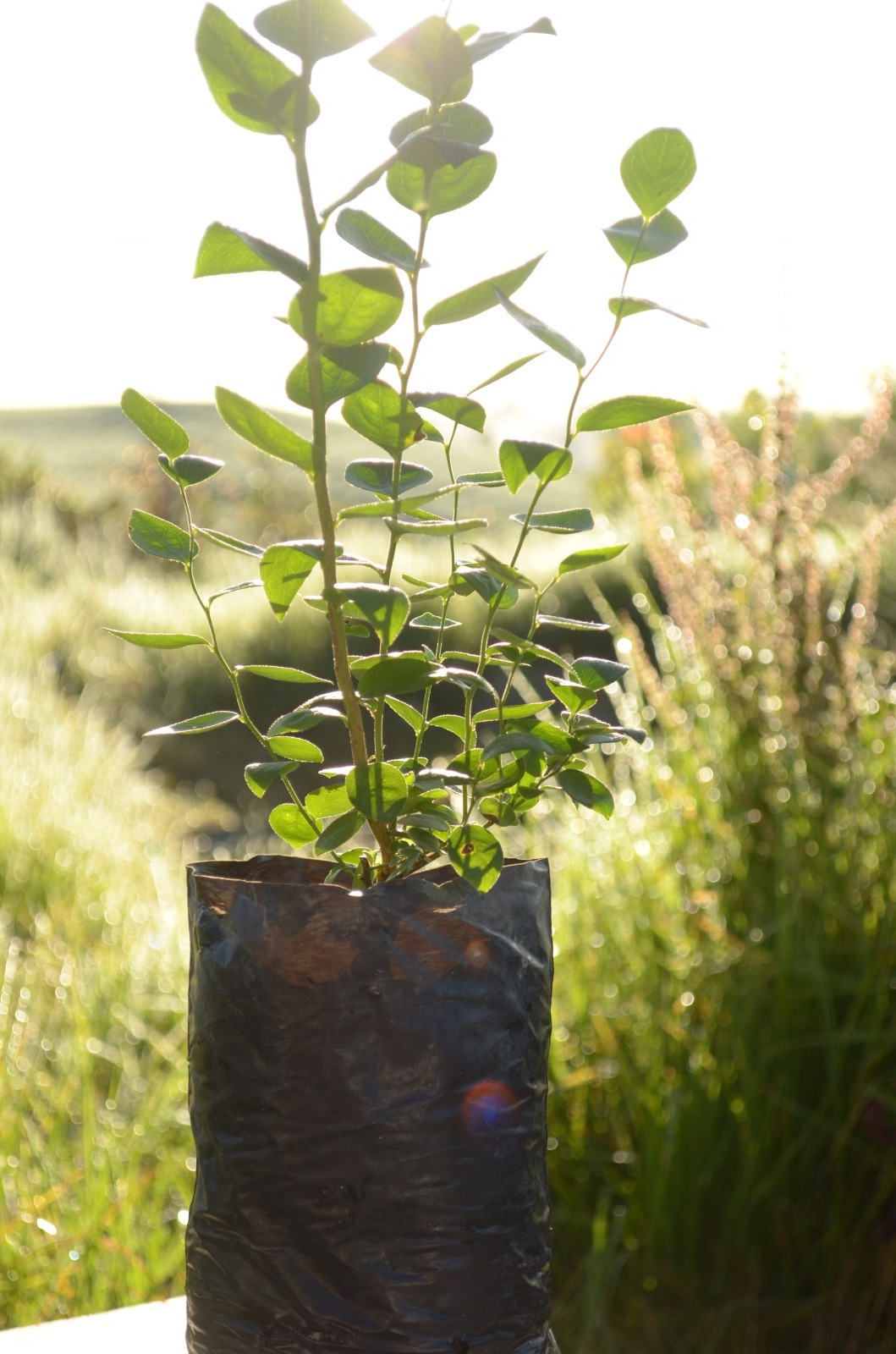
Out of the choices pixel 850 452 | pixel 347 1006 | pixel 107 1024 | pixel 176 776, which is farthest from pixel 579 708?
pixel 176 776

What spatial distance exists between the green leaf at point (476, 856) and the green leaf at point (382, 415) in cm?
21

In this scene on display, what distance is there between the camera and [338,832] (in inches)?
26.4

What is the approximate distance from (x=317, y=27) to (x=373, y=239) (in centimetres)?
10

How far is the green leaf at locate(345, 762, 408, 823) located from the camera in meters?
0.63

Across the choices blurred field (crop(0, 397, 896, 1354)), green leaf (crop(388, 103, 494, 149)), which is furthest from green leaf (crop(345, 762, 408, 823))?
blurred field (crop(0, 397, 896, 1354))

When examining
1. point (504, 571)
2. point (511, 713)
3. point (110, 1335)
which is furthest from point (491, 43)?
point (110, 1335)

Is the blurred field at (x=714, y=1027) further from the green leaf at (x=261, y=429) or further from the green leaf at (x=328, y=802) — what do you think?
the green leaf at (x=261, y=429)

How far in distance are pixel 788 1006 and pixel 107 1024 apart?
1.48m

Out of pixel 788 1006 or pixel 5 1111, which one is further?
pixel 5 1111

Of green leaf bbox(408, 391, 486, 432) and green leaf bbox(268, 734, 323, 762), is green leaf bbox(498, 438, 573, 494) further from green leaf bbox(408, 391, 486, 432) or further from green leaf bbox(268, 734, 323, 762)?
green leaf bbox(268, 734, 323, 762)

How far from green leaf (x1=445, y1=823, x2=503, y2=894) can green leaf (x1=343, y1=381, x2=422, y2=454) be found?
21 centimetres

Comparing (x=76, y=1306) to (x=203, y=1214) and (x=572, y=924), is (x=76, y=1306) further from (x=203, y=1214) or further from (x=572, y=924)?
(x=203, y=1214)

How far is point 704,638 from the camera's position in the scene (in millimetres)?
1812

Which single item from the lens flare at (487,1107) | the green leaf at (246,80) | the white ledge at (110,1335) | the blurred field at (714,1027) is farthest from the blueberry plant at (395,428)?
the blurred field at (714,1027)
